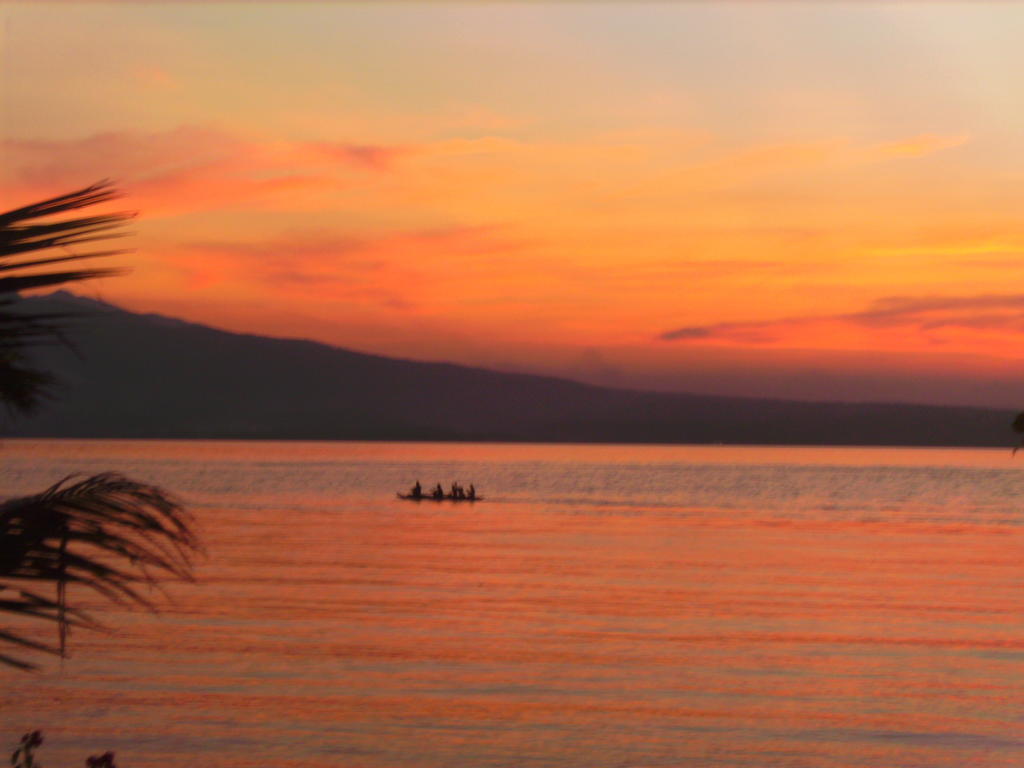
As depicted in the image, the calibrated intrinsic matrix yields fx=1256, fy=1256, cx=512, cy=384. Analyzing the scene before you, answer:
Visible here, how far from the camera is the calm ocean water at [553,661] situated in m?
18.6

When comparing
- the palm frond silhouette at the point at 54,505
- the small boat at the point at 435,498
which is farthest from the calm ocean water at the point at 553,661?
the small boat at the point at 435,498

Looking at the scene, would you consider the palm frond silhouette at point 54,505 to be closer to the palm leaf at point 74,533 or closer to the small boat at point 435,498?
the palm leaf at point 74,533

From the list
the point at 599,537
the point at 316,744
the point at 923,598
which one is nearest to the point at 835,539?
the point at 599,537

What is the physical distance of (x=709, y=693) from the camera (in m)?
22.2

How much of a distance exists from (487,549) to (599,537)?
8.96 m

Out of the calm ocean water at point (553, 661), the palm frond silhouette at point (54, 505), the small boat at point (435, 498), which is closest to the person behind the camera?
the palm frond silhouette at point (54, 505)

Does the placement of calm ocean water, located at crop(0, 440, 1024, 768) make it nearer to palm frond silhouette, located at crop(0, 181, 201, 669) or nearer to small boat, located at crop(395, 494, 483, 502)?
palm frond silhouette, located at crop(0, 181, 201, 669)

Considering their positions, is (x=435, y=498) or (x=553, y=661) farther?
(x=435, y=498)

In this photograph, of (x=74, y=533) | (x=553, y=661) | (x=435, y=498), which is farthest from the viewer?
(x=435, y=498)

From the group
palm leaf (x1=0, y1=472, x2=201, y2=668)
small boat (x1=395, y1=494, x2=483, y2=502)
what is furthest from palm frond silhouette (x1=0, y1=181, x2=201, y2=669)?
small boat (x1=395, y1=494, x2=483, y2=502)

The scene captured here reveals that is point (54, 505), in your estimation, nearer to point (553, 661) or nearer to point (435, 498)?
point (553, 661)

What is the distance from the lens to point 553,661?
1002 inches

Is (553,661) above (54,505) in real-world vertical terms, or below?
below

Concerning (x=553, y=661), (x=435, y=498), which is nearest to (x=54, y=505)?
(x=553, y=661)
